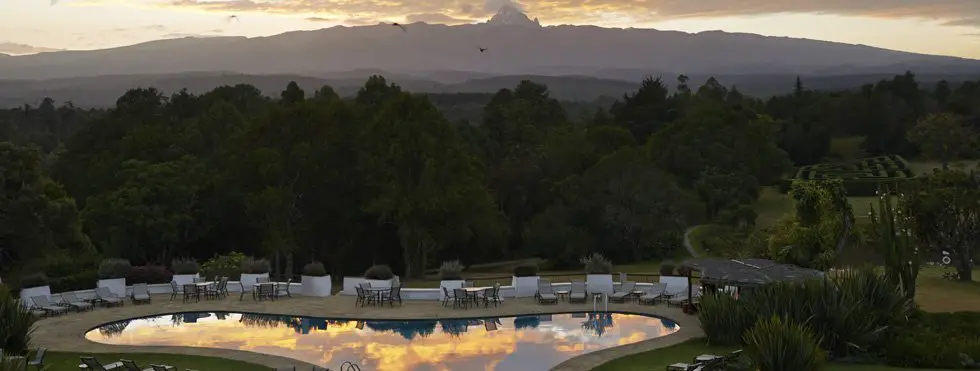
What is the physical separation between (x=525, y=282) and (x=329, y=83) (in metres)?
144

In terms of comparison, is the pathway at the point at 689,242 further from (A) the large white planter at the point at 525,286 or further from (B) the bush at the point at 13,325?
(B) the bush at the point at 13,325

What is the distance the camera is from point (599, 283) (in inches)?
902

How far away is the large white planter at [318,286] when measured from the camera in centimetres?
2322

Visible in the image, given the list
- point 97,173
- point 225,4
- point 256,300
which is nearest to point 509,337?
point 256,300

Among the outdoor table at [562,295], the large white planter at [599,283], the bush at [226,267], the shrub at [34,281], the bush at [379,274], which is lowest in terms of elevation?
the bush at [226,267]

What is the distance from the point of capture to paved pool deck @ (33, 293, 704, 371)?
16.8m

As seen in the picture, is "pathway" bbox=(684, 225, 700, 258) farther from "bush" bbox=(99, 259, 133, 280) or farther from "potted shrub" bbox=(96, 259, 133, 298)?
"potted shrub" bbox=(96, 259, 133, 298)

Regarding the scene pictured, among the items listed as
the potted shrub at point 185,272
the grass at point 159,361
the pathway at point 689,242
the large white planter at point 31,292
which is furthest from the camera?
the pathway at point 689,242

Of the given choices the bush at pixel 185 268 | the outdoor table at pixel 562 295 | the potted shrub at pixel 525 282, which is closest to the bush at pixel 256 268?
the bush at pixel 185 268

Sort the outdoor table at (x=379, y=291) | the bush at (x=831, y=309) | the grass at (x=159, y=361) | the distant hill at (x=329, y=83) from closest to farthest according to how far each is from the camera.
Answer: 1. the grass at (x=159, y=361)
2. the bush at (x=831, y=309)
3. the outdoor table at (x=379, y=291)
4. the distant hill at (x=329, y=83)

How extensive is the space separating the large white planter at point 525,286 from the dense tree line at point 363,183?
39.2ft

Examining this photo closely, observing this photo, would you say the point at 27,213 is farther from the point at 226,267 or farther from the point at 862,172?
the point at 862,172

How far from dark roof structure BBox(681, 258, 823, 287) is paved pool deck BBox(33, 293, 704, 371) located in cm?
116

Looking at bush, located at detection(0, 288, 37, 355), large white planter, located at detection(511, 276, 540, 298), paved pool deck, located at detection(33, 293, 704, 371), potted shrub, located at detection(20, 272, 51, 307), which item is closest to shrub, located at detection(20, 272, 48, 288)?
potted shrub, located at detection(20, 272, 51, 307)
